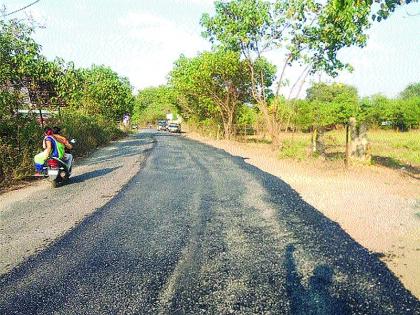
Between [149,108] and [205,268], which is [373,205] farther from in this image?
[149,108]

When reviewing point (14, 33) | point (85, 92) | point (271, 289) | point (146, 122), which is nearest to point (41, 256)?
point (271, 289)

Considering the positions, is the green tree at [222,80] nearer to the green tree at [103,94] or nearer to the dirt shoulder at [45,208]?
the green tree at [103,94]

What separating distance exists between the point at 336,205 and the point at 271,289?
438 centimetres

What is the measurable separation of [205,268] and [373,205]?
497cm

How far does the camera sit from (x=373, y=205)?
301 inches

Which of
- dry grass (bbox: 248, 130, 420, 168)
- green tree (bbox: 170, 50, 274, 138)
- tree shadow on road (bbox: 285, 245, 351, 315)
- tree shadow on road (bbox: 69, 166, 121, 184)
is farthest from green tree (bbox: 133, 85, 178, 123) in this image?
tree shadow on road (bbox: 285, 245, 351, 315)

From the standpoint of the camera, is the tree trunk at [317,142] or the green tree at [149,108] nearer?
the tree trunk at [317,142]

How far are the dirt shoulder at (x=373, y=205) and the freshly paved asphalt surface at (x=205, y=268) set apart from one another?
31cm

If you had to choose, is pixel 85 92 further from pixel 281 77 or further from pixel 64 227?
pixel 64 227

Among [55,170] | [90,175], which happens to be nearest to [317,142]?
[90,175]

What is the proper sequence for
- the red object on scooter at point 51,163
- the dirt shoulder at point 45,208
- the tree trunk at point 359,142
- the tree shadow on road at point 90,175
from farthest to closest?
the tree trunk at point 359,142, the tree shadow on road at point 90,175, the red object on scooter at point 51,163, the dirt shoulder at point 45,208

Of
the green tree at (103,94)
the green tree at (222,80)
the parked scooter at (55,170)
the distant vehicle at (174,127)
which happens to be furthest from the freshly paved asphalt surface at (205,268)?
the distant vehicle at (174,127)

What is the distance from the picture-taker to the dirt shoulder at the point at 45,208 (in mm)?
5231

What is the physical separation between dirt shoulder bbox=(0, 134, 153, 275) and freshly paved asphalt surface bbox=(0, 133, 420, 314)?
0.32 m
